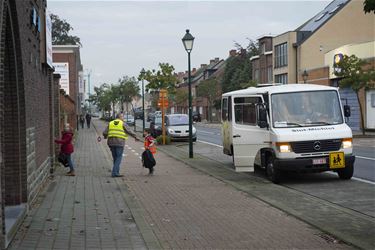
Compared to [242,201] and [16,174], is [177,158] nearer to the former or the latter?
[242,201]

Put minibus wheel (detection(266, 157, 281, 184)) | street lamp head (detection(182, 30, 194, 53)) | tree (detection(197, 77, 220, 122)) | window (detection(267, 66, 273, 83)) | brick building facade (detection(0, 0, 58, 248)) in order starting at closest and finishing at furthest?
brick building facade (detection(0, 0, 58, 248)), minibus wheel (detection(266, 157, 281, 184)), street lamp head (detection(182, 30, 194, 53)), window (detection(267, 66, 273, 83)), tree (detection(197, 77, 220, 122))

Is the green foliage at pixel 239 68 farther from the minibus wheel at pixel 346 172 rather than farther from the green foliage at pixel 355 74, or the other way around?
the minibus wheel at pixel 346 172

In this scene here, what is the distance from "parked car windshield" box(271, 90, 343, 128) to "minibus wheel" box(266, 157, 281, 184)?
0.91 meters

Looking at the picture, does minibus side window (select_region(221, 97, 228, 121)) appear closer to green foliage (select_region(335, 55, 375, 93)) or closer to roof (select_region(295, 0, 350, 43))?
green foliage (select_region(335, 55, 375, 93))

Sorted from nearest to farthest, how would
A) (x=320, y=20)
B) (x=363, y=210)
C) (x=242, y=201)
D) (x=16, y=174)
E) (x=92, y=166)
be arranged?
1. (x=16, y=174)
2. (x=363, y=210)
3. (x=242, y=201)
4. (x=92, y=166)
5. (x=320, y=20)

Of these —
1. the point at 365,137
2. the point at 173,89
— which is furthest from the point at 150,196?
the point at 173,89

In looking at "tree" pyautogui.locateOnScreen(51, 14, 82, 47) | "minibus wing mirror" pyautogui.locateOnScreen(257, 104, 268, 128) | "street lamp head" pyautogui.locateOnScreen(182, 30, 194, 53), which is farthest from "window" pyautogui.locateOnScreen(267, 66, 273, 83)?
"minibus wing mirror" pyautogui.locateOnScreen(257, 104, 268, 128)

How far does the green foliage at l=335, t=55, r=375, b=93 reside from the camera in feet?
103

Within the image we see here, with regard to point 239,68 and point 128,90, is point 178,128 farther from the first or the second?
point 239,68

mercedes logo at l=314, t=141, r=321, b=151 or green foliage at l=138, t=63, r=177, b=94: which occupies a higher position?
green foliage at l=138, t=63, r=177, b=94

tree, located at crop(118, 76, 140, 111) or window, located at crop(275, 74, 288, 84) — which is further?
tree, located at crop(118, 76, 140, 111)

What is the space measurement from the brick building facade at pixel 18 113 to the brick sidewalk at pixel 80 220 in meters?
0.25

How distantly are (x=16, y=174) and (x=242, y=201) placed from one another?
417cm

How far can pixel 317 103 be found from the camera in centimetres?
1334
